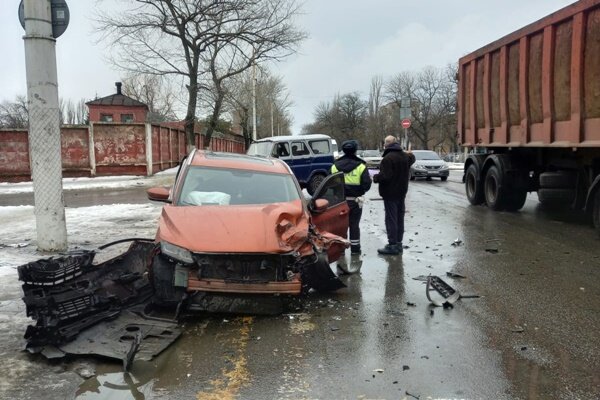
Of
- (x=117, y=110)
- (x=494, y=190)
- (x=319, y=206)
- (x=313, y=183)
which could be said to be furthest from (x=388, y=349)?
(x=117, y=110)

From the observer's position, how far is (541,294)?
18.5ft

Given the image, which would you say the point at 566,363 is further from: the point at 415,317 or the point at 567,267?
the point at 567,267

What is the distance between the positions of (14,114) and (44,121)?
270 ft

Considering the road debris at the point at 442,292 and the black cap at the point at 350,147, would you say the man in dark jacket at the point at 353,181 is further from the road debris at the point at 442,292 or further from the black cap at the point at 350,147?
the road debris at the point at 442,292

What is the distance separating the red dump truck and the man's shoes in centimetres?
376

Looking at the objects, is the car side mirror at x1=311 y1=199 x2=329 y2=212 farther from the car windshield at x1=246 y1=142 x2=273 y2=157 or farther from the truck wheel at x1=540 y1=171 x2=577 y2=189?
the car windshield at x1=246 y1=142 x2=273 y2=157

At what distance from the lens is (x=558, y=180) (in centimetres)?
1055

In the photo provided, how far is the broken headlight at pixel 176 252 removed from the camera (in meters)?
4.61

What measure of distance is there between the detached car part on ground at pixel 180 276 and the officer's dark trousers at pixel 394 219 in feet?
7.19

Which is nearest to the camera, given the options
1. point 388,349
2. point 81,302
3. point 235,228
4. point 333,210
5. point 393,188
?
point 388,349

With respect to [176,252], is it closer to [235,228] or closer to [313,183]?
[235,228]

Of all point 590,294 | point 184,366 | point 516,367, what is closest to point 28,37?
point 184,366

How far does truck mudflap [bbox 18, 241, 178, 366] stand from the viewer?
403 centimetres

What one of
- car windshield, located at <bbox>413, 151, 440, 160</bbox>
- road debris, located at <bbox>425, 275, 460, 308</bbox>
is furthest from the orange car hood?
car windshield, located at <bbox>413, 151, 440, 160</bbox>
